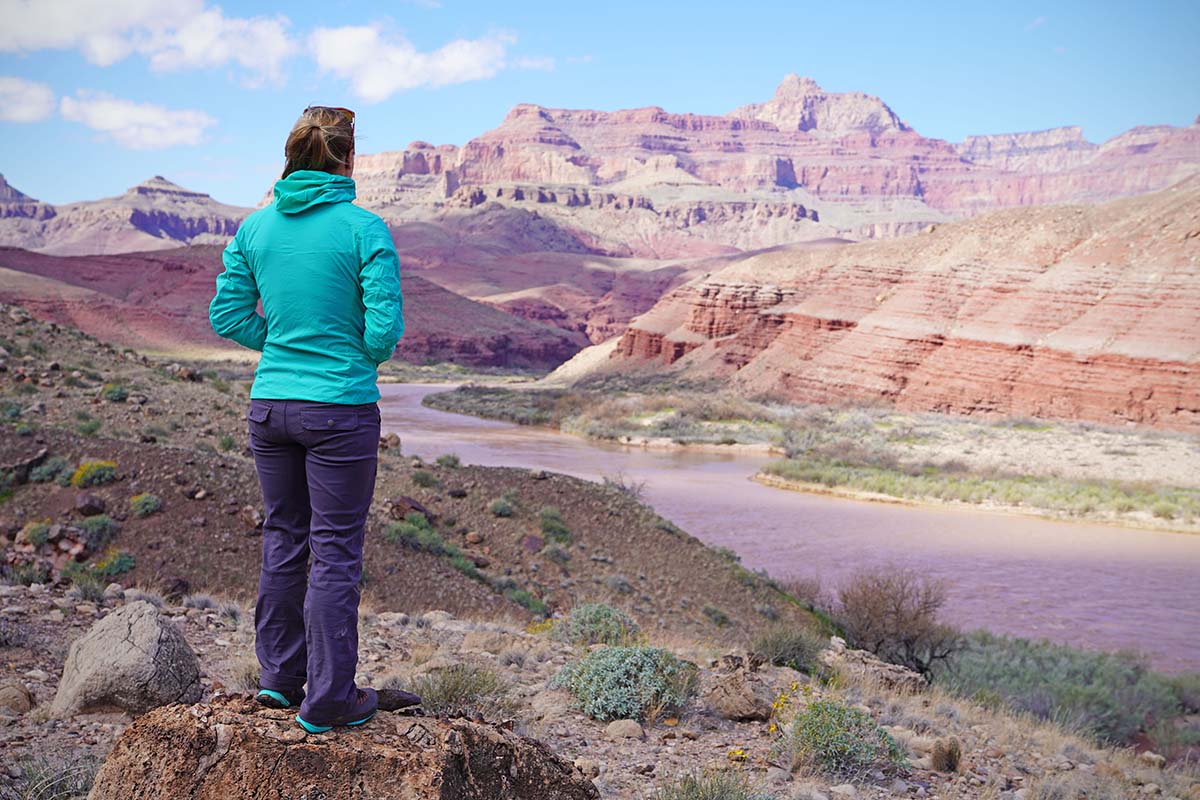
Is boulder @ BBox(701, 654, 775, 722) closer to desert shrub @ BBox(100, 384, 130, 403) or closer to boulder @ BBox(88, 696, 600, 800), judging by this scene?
boulder @ BBox(88, 696, 600, 800)

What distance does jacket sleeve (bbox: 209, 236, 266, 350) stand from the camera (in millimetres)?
3271

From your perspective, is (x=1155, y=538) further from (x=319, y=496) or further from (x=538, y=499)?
(x=319, y=496)

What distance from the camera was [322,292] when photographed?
3062 millimetres

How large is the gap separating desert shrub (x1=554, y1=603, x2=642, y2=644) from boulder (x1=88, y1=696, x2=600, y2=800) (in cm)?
550

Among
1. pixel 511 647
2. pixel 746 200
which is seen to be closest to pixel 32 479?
pixel 511 647

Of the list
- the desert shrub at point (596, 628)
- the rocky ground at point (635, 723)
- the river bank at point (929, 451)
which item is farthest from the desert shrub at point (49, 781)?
the river bank at point (929, 451)

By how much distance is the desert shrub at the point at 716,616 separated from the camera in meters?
13.2

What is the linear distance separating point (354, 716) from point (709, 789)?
1.85 meters

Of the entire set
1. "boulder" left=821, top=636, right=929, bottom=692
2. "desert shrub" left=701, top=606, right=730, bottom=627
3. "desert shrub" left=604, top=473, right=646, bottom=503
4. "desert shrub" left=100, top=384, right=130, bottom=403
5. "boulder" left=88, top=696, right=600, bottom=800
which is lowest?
"desert shrub" left=701, top=606, right=730, bottom=627

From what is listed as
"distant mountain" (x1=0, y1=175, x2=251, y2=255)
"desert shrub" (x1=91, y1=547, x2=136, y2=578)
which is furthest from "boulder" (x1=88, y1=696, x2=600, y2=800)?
"distant mountain" (x1=0, y1=175, x2=251, y2=255)

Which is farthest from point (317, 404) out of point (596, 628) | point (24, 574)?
point (24, 574)

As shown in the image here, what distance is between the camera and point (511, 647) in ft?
24.9

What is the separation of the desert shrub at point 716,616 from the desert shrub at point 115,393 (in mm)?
10970

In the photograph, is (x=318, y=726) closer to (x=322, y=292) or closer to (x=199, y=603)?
(x=322, y=292)
